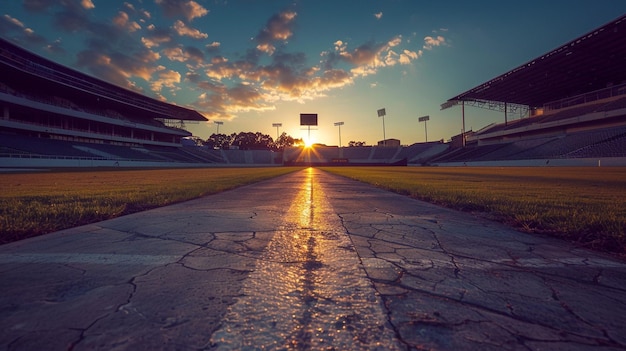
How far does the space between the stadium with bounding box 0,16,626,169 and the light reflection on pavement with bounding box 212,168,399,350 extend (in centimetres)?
3792

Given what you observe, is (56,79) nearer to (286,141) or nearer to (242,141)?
(242,141)

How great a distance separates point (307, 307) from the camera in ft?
4.90

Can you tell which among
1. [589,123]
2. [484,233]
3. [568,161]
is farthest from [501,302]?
[589,123]

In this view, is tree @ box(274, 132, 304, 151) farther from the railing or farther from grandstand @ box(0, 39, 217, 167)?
the railing

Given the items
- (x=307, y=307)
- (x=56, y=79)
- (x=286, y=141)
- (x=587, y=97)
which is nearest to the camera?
(x=307, y=307)

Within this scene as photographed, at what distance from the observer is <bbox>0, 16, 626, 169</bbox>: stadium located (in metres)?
30.9

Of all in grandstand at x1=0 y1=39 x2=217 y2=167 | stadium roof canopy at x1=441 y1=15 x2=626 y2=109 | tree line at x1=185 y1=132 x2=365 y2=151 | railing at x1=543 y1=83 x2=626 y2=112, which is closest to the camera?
stadium roof canopy at x1=441 y1=15 x2=626 y2=109

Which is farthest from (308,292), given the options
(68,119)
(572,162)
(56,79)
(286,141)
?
(286,141)

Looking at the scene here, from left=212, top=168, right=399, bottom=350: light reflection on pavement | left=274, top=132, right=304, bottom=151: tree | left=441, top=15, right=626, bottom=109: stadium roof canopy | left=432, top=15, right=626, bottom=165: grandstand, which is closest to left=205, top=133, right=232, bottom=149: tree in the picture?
left=274, top=132, right=304, bottom=151: tree

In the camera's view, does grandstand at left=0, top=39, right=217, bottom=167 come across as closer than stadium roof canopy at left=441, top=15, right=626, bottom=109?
No

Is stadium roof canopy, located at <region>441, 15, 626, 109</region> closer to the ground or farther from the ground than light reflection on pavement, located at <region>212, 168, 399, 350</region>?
farther from the ground

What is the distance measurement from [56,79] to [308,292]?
5257 cm

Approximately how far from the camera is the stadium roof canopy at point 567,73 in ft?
96.4

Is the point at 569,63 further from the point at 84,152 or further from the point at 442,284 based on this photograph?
the point at 84,152
